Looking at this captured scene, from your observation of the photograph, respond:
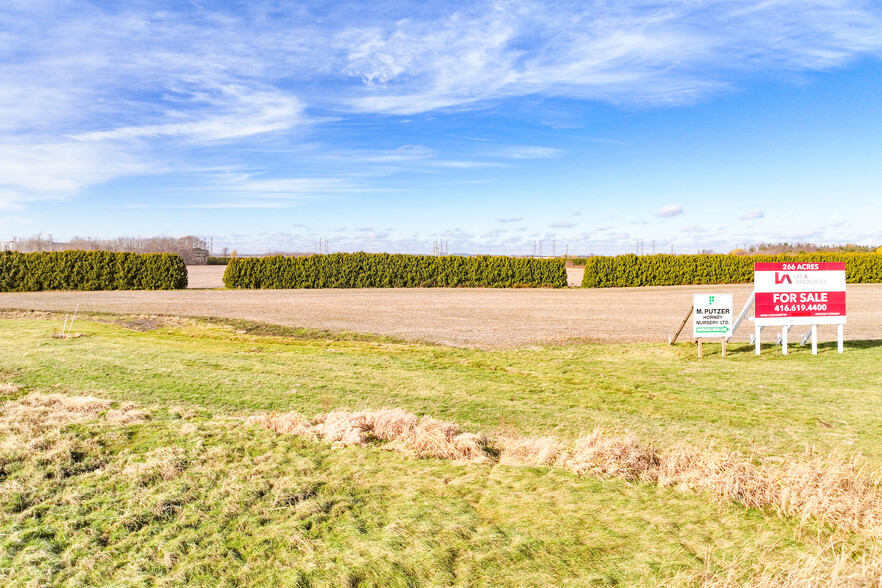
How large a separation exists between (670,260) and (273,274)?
25162 millimetres

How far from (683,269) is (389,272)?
19.4 meters

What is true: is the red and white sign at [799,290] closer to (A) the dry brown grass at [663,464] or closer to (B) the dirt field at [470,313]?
(B) the dirt field at [470,313]

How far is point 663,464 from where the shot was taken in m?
4.04

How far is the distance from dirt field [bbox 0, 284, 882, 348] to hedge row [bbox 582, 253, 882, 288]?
767 centimetres

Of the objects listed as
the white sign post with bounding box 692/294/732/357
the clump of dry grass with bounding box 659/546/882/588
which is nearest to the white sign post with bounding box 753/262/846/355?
the white sign post with bounding box 692/294/732/357

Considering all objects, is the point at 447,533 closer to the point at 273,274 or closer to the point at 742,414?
the point at 742,414

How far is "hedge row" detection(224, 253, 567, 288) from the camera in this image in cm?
3158

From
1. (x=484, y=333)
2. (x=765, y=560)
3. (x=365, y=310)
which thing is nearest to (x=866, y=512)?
(x=765, y=560)

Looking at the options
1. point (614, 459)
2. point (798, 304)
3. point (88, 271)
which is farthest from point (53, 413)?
point (88, 271)

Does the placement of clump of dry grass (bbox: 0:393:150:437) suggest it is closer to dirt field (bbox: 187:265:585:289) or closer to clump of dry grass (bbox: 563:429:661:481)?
clump of dry grass (bbox: 563:429:661:481)

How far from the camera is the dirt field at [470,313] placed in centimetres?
1355

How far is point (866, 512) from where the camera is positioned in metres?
3.19

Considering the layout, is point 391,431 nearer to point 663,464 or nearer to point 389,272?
point 663,464

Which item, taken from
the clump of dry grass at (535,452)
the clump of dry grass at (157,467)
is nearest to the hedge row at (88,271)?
the clump of dry grass at (157,467)
